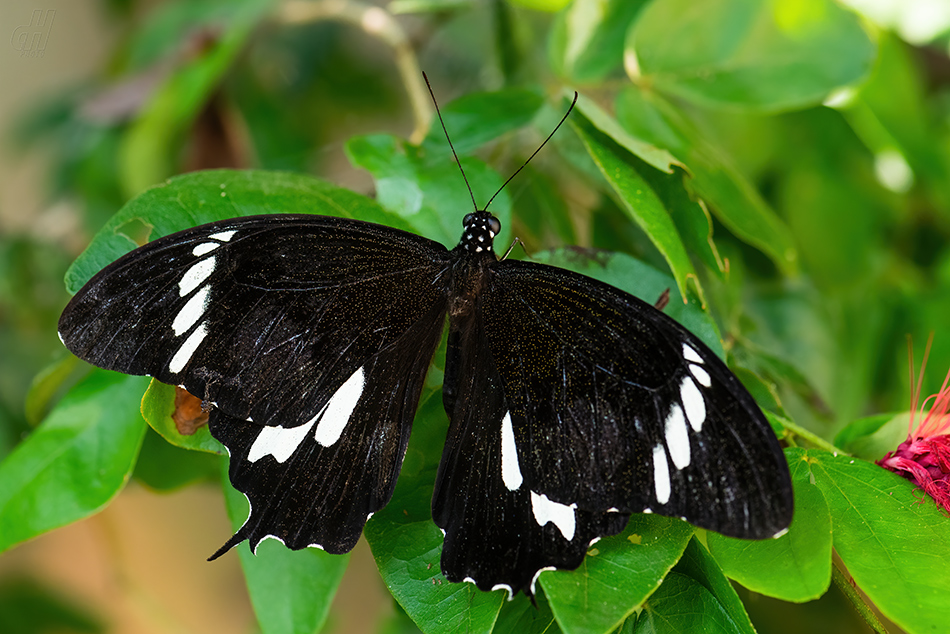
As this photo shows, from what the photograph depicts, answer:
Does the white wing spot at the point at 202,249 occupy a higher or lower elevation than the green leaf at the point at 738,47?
lower

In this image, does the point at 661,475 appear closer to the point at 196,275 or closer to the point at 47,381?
the point at 196,275

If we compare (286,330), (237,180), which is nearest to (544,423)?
(286,330)

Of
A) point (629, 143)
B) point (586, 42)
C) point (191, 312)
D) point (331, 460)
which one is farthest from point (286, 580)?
point (586, 42)

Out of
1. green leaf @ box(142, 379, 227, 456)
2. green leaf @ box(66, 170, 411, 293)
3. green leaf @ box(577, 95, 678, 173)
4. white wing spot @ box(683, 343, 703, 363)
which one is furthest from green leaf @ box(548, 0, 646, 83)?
green leaf @ box(142, 379, 227, 456)

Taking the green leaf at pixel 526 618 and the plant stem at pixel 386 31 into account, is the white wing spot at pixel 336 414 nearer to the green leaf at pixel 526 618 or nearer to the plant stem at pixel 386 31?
the green leaf at pixel 526 618

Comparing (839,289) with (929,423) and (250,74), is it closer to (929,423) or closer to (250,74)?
(929,423)

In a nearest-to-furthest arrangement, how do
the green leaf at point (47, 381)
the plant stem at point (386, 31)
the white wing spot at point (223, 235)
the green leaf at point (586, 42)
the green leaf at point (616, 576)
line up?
the green leaf at point (616, 576), the white wing spot at point (223, 235), the green leaf at point (47, 381), the green leaf at point (586, 42), the plant stem at point (386, 31)

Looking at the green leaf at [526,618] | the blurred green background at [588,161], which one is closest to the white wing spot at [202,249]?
the blurred green background at [588,161]
